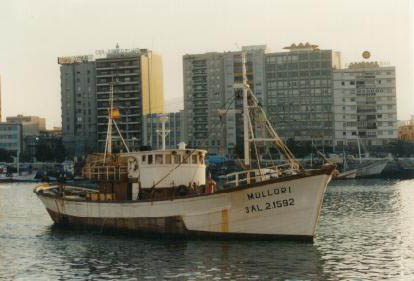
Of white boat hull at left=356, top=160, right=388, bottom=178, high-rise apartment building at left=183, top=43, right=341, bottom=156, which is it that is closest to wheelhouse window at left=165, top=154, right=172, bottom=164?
white boat hull at left=356, top=160, right=388, bottom=178

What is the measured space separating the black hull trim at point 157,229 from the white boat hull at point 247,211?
6 cm

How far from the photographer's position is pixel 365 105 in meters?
193

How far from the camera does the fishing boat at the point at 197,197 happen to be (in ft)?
132

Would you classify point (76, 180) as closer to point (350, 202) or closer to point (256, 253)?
point (350, 202)

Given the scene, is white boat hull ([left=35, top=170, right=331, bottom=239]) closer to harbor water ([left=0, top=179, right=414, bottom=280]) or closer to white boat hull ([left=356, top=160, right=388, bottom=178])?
harbor water ([left=0, top=179, right=414, bottom=280])

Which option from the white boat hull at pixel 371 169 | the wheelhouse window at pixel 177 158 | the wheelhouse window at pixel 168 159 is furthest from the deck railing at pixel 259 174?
the white boat hull at pixel 371 169

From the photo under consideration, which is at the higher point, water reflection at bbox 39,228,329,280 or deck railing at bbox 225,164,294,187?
deck railing at bbox 225,164,294,187

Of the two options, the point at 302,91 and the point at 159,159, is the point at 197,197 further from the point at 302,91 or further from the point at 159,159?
the point at 302,91

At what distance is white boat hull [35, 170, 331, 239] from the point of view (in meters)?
40.1

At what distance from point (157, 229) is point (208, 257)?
7.65 meters

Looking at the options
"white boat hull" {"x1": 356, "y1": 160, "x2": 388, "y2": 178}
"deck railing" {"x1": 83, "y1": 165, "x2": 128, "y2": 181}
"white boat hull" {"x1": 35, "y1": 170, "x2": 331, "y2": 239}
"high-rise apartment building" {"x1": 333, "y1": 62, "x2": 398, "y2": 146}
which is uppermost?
"high-rise apartment building" {"x1": 333, "y1": 62, "x2": 398, "y2": 146}

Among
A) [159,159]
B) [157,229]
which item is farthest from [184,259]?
[159,159]

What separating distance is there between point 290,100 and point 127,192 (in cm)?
15102

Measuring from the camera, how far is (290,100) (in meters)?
196
